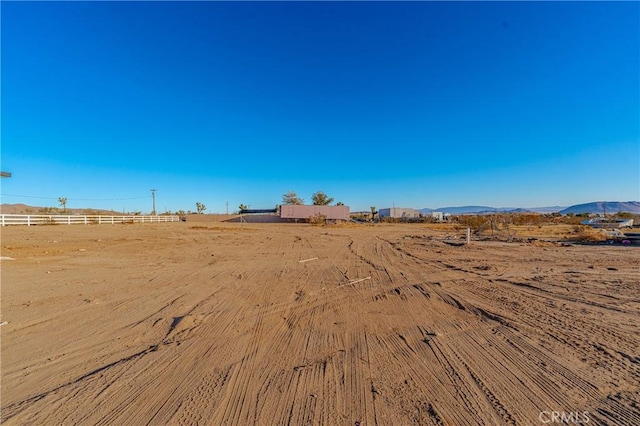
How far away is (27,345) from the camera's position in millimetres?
4023

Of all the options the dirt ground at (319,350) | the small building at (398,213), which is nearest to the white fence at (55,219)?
the dirt ground at (319,350)

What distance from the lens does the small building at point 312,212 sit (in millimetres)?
60375

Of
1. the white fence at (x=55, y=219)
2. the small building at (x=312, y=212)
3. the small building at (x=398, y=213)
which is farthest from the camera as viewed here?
the small building at (x=398, y=213)

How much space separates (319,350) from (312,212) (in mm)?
57365

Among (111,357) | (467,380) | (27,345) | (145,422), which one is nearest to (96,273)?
(27,345)

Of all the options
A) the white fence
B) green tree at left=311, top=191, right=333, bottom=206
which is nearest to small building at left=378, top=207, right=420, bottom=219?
green tree at left=311, top=191, right=333, bottom=206

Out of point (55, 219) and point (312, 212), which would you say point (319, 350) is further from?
point (312, 212)

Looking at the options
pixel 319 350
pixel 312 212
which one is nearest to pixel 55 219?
pixel 312 212

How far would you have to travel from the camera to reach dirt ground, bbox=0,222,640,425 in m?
2.61

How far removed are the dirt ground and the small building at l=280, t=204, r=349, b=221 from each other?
171ft

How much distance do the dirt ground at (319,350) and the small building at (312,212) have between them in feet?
171

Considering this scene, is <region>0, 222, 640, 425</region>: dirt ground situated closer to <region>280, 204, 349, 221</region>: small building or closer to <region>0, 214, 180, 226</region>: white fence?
<region>0, 214, 180, 226</region>: white fence

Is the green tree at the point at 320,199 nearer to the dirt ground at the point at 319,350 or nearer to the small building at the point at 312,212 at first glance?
the small building at the point at 312,212

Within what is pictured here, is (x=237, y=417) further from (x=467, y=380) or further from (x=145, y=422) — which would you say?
(x=467, y=380)
